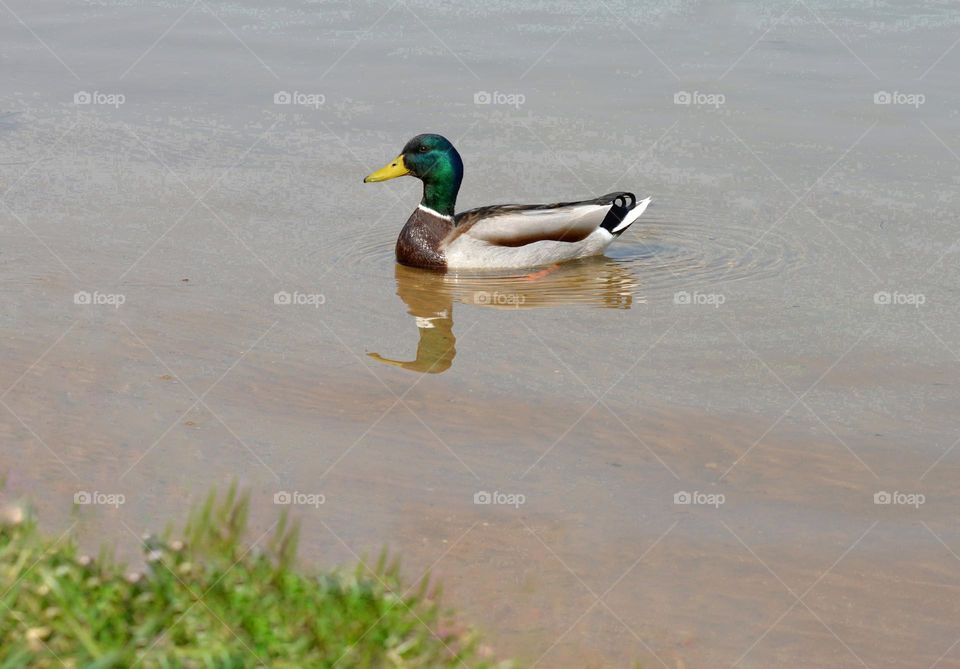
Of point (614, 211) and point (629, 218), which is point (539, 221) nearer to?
point (614, 211)

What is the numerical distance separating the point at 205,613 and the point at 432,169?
5884mm

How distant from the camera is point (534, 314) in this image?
8109 millimetres

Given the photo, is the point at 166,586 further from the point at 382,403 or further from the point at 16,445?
the point at 382,403

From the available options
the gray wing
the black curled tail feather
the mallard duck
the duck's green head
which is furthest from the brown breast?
the black curled tail feather

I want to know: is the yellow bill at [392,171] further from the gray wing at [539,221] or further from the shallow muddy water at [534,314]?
the gray wing at [539,221]

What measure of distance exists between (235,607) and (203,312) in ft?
12.6

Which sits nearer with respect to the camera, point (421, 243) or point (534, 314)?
point (534, 314)

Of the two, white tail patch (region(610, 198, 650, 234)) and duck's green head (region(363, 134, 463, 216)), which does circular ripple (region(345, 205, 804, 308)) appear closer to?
white tail patch (region(610, 198, 650, 234))

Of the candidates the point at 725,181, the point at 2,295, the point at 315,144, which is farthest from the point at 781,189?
the point at 2,295

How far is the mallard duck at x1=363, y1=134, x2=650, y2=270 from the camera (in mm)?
8992

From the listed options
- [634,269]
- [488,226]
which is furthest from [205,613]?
[634,269]

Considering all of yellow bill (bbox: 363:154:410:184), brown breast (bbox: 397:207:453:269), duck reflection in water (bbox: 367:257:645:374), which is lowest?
duck reflection in water (bbox: 367:257:645:374)

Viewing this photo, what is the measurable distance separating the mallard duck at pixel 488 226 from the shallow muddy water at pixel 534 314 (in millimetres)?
176

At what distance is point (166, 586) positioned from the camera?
3.96 meters
